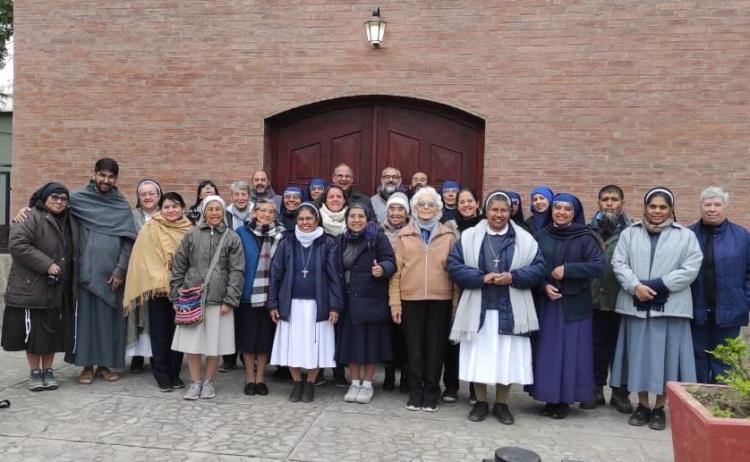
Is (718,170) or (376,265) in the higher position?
(718,170)

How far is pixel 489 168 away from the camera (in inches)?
313

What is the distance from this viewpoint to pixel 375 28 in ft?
26.2

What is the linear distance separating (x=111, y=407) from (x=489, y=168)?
16.0 ft

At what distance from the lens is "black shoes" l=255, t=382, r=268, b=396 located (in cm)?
555

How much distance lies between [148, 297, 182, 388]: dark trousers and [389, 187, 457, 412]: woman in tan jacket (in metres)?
1.93

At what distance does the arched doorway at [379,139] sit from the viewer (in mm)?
8344

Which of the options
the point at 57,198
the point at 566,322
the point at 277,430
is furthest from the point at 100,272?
the point at 566,322

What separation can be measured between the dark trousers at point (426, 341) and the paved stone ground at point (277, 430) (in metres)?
0.20

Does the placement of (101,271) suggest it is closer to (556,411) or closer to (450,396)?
(450,396)

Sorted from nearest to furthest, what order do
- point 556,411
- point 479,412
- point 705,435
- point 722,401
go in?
point 705,435, point 722,401, point 479,412, point 556,411

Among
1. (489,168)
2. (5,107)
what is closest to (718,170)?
(489,168)

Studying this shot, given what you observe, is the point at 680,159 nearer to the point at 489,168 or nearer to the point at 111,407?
the point at 489,168

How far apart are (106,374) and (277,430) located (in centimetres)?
211

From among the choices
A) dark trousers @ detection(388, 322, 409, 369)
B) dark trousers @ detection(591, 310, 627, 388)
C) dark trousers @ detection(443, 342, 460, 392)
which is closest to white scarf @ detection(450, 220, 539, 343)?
dark trousers @ detection(443, 342, 460, 392)
